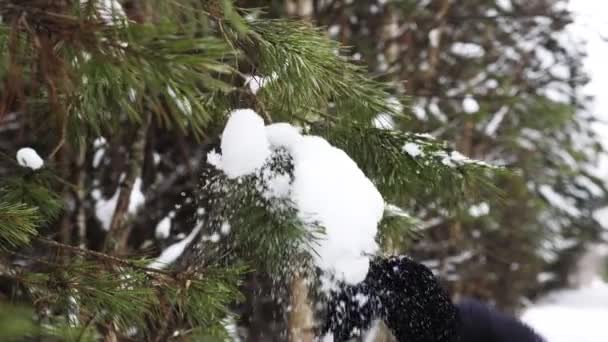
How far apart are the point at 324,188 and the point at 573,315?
47.5ft

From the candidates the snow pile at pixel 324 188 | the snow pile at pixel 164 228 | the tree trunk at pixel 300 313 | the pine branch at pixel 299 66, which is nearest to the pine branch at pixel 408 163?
the pine branch at pixel 299 66

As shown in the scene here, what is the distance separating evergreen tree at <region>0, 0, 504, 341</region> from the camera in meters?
1.18

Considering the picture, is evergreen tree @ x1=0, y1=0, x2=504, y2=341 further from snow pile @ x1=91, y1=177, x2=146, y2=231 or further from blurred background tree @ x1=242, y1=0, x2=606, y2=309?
snow pile @ x1=91, y1=177, x2=146, y2=231

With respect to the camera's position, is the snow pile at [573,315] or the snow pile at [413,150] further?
the snow pile at [573,315]

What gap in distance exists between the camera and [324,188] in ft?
5.17

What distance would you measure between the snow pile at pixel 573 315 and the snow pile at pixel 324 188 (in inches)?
308

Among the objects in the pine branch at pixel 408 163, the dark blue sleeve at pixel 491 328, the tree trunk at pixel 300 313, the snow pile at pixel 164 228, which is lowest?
the snow pile at pixel 164 228

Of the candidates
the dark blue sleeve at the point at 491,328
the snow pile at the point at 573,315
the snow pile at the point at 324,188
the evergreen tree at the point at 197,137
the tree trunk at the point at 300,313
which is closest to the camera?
the evergreen tree at the point at 197,137

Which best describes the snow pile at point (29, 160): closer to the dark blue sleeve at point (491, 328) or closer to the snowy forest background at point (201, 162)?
the snowy forest background at point (201, 162)

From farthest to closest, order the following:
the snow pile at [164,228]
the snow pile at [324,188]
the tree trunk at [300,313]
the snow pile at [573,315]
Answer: the snow pile at [573,315], the snow pile at [164,228], the tree trunk at [300,313], the snow pile at [324,188]

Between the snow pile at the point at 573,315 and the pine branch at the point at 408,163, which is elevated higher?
the pine branch at the point at 408,163

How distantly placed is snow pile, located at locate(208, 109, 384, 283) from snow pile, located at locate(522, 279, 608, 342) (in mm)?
7820

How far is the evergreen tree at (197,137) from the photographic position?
1.18 meters

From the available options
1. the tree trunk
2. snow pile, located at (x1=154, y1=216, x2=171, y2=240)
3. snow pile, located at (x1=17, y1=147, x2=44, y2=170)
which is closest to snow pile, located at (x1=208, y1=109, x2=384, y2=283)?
the tree trunk
